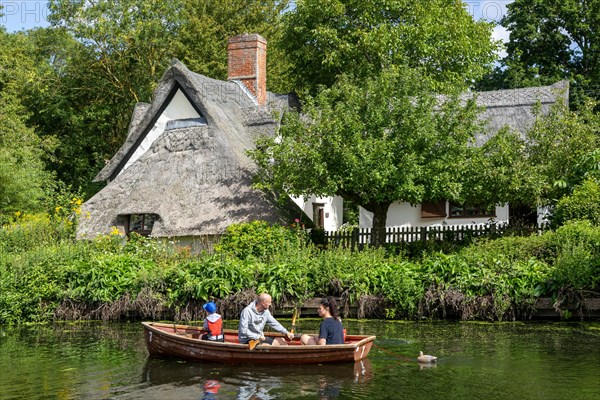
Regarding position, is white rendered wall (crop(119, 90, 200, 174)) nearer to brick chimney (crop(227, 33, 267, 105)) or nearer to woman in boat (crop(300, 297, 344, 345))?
brick chimney (crop(227, 33, 267, 105))

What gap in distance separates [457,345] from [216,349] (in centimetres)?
488

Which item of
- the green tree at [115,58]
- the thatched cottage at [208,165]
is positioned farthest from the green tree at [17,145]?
the thatched cottage at [208,165]

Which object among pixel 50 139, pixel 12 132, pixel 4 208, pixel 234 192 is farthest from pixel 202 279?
pixel 50 139

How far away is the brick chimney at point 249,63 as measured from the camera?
33.5 meters

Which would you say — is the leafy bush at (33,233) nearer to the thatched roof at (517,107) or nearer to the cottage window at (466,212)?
the cottage window at (466,212)

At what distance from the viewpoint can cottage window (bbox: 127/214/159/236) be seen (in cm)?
Answer: 2788

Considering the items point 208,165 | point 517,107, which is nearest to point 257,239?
point 208,165

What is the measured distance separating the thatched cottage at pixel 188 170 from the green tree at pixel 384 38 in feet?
15.4

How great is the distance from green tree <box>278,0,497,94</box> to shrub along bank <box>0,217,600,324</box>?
13005 millimetres

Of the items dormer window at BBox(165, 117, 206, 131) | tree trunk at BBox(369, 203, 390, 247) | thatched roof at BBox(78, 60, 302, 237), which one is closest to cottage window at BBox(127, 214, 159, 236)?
thatched roof at BBox(78, 60, 302, 237)

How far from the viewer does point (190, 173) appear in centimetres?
2770

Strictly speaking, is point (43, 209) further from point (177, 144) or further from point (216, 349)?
point (216, 349)

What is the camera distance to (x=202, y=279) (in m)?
21.1

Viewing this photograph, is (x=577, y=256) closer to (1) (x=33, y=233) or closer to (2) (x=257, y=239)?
(2) (x=257, y=239)
